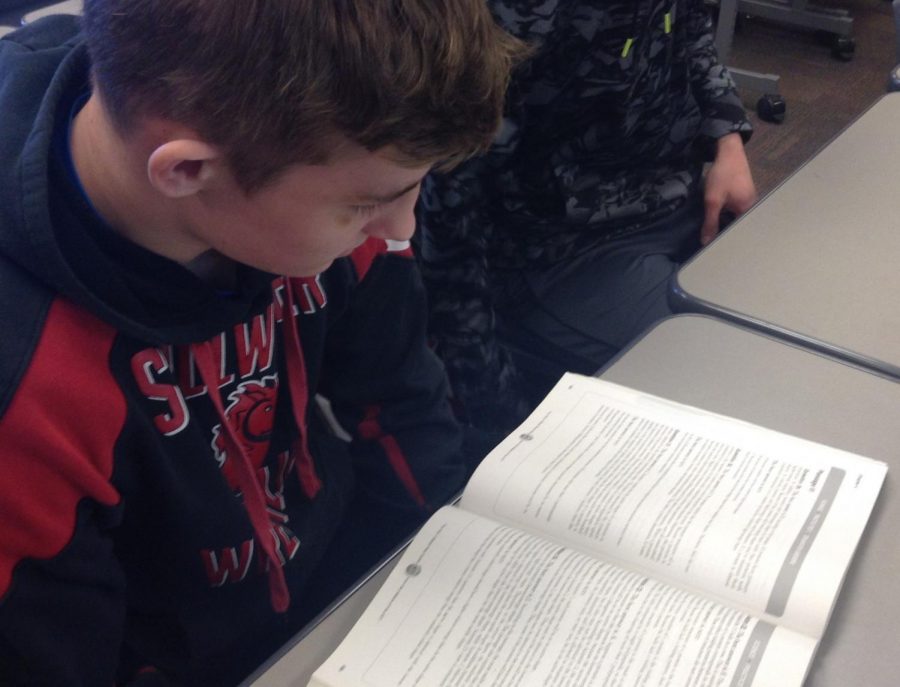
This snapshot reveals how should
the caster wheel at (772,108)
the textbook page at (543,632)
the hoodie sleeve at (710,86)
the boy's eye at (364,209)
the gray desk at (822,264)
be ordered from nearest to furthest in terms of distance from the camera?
the textbook page at (543,632)
the boy's eye at (364,209)
the gray desk at (822,264)
the hoodie sleeve at (710,86)
the caster wheel at (772,108)

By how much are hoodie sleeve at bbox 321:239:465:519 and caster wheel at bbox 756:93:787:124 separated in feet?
6.96

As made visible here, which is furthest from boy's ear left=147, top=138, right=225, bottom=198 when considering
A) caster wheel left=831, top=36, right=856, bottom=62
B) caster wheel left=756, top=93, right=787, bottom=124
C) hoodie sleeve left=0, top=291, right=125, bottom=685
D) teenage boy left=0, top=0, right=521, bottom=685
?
caster wheel left=831, top=36, right=856, bottom=62

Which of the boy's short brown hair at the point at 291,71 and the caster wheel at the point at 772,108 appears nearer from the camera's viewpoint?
the boy's short brown hair at the point at 291,71

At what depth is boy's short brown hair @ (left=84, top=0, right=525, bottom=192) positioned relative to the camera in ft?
1.77

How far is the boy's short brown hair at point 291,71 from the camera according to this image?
54cm

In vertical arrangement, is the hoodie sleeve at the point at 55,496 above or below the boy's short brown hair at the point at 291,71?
below

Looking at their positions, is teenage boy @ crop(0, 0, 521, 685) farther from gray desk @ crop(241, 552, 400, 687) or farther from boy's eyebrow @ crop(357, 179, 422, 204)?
gray desk @ crop(241, 552, 400, 687)

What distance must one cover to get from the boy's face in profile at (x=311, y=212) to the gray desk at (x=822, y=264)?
14.8 inches

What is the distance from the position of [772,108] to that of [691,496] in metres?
2.37

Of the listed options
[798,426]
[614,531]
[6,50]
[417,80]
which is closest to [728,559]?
[614,531]

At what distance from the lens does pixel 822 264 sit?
37.0 inches

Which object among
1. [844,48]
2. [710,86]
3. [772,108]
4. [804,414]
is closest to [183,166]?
[804,414]

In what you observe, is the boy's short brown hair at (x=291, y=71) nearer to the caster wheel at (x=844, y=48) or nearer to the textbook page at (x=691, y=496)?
the textbook page at (x=691, y=496)

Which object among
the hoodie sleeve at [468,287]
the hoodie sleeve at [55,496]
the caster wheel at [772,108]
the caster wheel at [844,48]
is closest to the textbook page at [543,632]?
the hoodie sleeve at [55,496]
